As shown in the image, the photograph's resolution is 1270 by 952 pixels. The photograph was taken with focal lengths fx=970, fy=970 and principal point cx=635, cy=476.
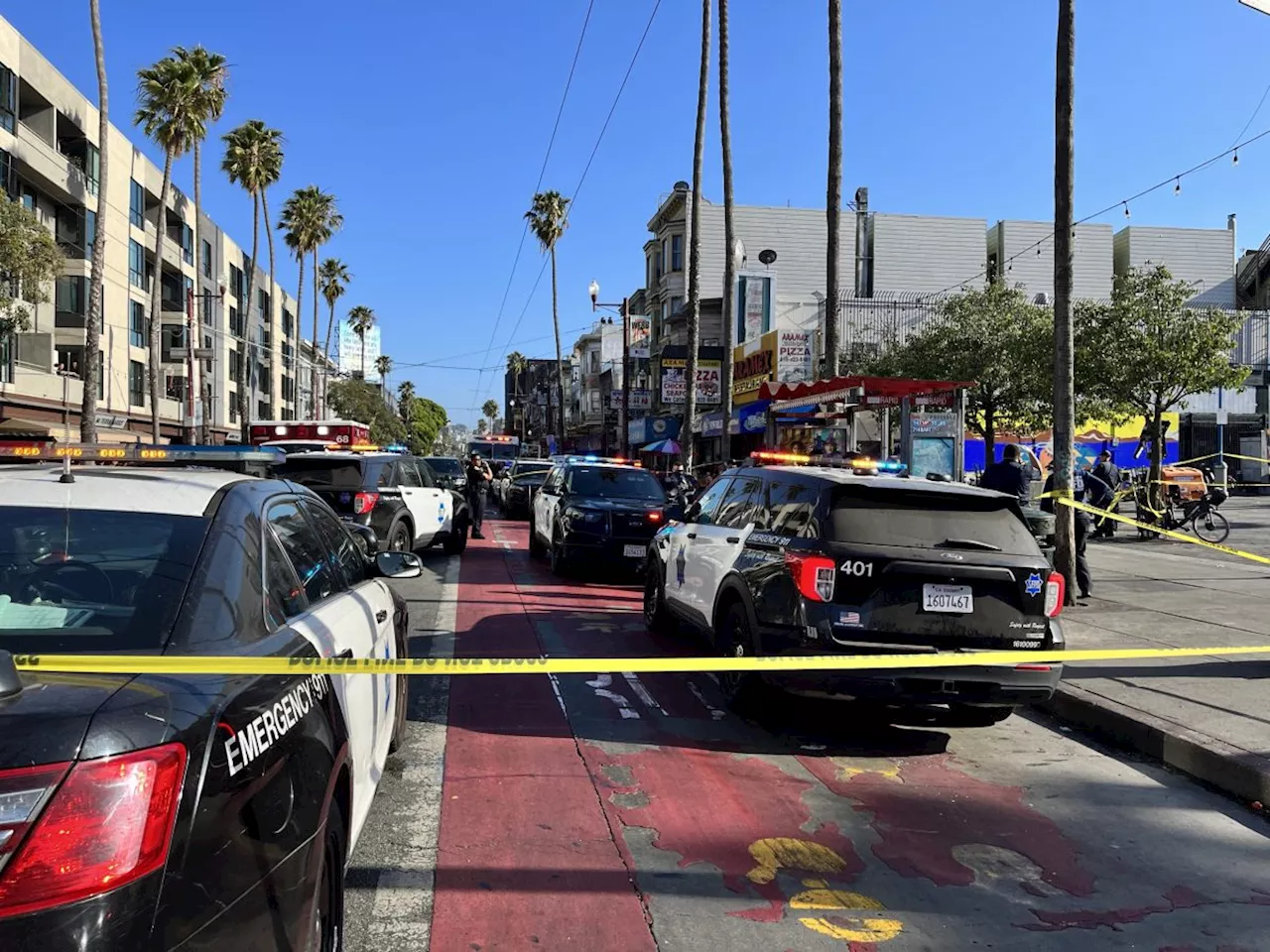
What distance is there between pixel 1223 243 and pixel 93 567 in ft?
188

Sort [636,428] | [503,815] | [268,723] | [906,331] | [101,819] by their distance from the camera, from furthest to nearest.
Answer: [636,428] → [906,331] → [503,815] → [268,723] → [101,819]

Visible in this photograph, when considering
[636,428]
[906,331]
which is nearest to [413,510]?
[906,331]

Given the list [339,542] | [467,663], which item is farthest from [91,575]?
[339,542]

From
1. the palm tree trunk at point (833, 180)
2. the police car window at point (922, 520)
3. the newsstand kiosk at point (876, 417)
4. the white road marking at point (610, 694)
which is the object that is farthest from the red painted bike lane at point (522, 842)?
the palm tree trunk at point (833, 180)

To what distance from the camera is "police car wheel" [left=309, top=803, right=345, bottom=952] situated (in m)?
2.74

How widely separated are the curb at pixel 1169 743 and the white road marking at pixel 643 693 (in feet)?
9.54

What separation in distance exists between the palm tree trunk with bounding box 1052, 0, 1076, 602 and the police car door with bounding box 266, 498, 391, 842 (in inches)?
325

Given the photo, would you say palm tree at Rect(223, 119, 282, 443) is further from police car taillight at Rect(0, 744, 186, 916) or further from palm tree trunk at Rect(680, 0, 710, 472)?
police car taillight at Rect(0, 744, 186, 916)

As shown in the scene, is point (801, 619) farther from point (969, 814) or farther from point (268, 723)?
point (268, 723)

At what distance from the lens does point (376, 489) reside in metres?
13.1

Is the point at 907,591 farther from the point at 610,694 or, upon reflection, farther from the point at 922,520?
the point at 610,694

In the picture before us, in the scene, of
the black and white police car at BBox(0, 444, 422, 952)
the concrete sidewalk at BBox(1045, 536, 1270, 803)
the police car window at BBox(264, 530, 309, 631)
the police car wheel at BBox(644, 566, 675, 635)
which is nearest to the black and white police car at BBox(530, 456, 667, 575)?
the police car wheel at BBox(644, 566, 675, 635)

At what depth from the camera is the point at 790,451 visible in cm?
1700

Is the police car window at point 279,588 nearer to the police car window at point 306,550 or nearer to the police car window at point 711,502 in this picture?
the police car window at point 306,550
